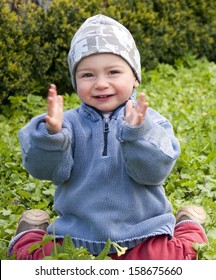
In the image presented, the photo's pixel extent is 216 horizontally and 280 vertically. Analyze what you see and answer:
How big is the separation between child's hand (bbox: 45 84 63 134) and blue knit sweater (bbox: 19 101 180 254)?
0.06 m

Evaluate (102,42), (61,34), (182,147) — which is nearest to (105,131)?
(102,42)

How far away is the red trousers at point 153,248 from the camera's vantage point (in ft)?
10.8

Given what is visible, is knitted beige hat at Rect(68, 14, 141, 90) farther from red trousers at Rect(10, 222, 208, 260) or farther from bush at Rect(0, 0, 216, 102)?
bush at Rect(0, 0, 216, 102)

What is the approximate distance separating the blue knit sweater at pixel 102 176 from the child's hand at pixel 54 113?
63 millimetres

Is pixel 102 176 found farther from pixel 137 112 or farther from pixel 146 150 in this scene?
pixel 137 112

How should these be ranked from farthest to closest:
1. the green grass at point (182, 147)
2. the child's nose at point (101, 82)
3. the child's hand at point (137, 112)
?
the green grass at point (182, 147)
the child's nose at point (101, 82)
the child's hand at point (137, 112)

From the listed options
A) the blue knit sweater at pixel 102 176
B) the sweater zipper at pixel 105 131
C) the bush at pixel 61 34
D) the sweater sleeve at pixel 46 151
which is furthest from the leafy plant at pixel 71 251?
the bush at pixel 61 34

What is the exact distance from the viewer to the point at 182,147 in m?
5.13

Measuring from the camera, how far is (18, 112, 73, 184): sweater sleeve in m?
3.05

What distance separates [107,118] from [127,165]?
309 millimetres

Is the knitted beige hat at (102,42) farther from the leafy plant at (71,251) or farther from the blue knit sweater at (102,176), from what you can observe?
the leafy plant at (71,251)

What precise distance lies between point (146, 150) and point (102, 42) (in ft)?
2.02

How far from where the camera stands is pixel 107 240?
127 inches

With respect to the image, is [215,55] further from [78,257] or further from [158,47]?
[78,257]
